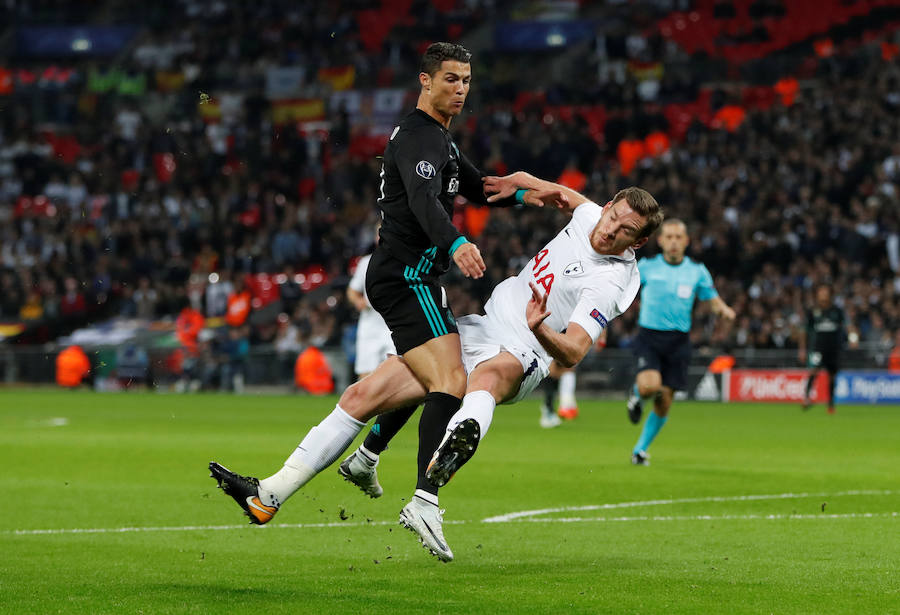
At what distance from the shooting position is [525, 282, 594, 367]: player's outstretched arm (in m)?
6.57

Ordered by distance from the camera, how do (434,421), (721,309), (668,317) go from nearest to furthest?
(434,421)
(721,309)
(668,317)

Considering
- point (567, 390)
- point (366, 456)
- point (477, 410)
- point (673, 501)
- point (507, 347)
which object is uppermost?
point (507, 347)

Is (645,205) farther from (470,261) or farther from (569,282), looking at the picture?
(470,261)

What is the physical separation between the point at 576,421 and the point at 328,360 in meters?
9.39

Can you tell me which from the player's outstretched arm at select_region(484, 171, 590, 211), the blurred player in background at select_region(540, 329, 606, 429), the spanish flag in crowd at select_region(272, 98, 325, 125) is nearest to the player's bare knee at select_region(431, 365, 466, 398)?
the player's outstretched arm at select_region(484, 171, 590, 211)

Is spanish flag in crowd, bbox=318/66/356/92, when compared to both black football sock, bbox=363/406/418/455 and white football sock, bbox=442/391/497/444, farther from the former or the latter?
white football sock, bbox=442/391/497/444

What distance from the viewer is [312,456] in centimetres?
730

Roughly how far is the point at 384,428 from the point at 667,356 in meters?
6.40

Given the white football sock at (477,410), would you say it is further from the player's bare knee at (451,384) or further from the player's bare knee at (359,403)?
the player's bare knee at (359,403)

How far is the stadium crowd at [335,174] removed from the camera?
27547mm

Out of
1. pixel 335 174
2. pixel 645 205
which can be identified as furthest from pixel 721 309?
pixel 335 174

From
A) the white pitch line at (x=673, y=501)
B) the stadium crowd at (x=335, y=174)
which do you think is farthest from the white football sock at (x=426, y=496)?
the stadium crowd at (x=335, y=174)

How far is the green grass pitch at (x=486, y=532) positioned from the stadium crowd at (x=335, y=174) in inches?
438

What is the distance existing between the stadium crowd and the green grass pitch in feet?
36.5
